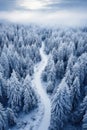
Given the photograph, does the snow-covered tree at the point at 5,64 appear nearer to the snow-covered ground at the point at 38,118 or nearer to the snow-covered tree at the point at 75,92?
the snow-covered ground at the point at 38,118

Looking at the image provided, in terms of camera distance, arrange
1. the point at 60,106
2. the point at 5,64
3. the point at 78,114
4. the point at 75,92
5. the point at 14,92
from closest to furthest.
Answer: the point at 60,106, the point at 78,114, the point at 75,92, the point at 14,92, the point at 5,64

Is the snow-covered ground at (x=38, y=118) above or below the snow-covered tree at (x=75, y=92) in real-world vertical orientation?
below

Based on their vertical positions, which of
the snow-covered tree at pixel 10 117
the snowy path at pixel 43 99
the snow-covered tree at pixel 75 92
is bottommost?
the snowy path at pixel 43 99

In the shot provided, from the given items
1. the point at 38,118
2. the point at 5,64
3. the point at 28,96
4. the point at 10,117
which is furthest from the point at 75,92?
the point at 5,64

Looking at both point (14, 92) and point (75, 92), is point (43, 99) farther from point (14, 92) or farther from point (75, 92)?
point (75, 92)

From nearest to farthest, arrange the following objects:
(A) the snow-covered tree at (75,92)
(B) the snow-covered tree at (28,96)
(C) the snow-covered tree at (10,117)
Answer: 1. (C) the snow-covered tree at (10,117)
2. (A) the snow-covered tree at (75,92)
3. (B) the snow-covered tree at (28,96)

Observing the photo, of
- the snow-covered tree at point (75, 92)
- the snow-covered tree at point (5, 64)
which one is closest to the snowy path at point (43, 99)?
the snow-covered tree at point (75, 92)

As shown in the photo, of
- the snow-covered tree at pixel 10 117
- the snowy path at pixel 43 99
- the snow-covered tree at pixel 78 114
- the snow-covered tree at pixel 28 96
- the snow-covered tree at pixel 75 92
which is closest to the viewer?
the snow-covered tree at pixel 78 114

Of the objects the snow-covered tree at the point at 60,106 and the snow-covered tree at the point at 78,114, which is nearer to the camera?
the snow-covered tree at the point at 60,106

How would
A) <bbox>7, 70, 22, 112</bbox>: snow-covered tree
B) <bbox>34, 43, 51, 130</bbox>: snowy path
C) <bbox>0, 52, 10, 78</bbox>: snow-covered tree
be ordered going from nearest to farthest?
1. <bbox>34, 43, 51, 130</bbox>: snowy path
2. <bbox>7, 70, 22, 112</bbox>: snow-covered tree
3. <bbox>0, 52, 10, 78</bbox>: snow-covered tree

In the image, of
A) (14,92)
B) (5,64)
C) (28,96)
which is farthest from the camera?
(5,64)

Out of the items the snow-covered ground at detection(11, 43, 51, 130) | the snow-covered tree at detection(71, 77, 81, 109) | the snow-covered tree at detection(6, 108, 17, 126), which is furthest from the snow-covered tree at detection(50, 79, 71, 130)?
the snow-covered tree at detection(6, 108, 17, 126)

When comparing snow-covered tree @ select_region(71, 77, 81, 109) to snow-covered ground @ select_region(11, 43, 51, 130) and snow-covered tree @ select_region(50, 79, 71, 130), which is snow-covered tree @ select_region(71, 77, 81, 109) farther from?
snow-covered ground @ select_region(11, 43, 51, 130)
